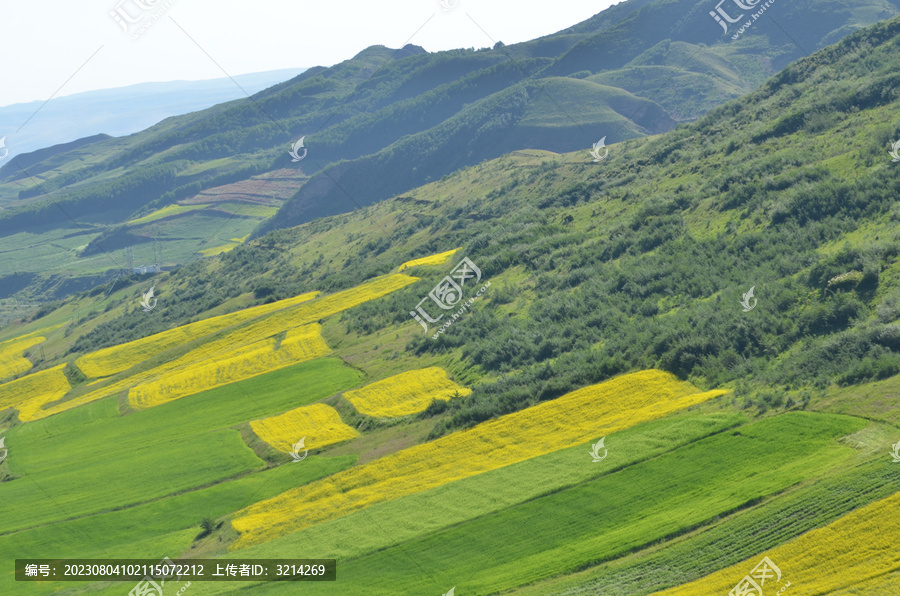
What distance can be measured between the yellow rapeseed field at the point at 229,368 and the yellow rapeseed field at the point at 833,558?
46882 millimetres

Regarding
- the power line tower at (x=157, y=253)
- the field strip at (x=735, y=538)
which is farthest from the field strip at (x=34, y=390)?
the power line tower at (x=157, y=253)

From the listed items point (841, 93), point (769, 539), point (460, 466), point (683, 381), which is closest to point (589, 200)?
point (841, 93)

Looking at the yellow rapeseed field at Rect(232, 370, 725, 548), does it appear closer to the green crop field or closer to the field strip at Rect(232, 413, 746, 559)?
the field strip at Rect(232, 413, 746, 559)

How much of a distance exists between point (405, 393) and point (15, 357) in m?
71.3

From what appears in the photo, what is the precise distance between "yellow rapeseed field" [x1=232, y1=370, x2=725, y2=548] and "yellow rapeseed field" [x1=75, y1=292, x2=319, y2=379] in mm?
43966

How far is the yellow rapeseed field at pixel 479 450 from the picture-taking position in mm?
36969

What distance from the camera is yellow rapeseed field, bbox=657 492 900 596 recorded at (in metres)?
21.7

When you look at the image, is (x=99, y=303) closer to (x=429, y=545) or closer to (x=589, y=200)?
(x=589, y=200)

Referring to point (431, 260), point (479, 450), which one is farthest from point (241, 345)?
point (479, 450)

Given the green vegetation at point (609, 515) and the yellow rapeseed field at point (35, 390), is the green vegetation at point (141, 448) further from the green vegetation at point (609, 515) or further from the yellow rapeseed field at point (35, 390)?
the green vegetation at point (609, 515)

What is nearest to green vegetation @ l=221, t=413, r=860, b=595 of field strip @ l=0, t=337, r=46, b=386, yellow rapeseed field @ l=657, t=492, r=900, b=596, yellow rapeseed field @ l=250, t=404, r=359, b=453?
yellow rapeseed field @ l=657, t=492, r=900, b=596

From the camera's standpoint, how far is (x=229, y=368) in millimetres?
65625

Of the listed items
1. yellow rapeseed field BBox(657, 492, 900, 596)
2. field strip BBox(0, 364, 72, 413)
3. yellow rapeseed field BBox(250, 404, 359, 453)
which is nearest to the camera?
yellow rapeseed field BBox(657, 492, 900, 596)

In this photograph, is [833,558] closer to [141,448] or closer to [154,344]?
[141,448]
